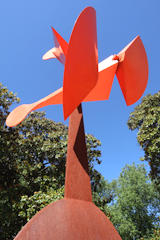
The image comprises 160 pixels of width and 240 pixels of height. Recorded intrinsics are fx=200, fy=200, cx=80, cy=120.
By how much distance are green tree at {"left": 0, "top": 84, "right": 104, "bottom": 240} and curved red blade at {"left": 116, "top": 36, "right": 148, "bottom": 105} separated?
17.2 feet

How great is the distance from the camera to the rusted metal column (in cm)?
379

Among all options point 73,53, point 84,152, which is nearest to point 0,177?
point 84,152

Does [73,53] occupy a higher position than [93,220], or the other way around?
[73,53]

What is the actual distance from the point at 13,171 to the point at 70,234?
7600 millimetres

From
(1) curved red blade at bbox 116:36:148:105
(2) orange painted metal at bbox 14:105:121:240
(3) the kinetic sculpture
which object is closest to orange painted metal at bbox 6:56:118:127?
(3) the kinetic sculpture

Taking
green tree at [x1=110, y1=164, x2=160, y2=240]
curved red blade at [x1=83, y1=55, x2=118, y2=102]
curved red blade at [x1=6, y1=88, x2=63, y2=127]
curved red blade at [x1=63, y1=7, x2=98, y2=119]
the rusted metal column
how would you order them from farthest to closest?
green tree at [x1=110, y1=164, x2=160, y2=240] → curved red blade at [x1=83, y1=55, x2=118, y2=102] → curved red blade at [x1=6, y1=88, x2=63, y2=127] → the rusted metal column → curved red blade at [x1=63, y1=7, x2=98, y2=119]

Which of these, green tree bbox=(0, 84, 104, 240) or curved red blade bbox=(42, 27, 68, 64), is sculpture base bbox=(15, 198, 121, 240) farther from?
green tree bbox=(0, 84, 104, 240)

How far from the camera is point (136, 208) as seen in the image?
21.9 m

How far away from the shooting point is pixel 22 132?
11.9 meters

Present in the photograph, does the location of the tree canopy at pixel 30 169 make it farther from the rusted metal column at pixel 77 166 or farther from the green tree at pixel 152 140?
the rusted metal column at pixel 77 166

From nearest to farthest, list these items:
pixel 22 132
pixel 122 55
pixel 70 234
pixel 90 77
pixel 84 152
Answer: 1. pixel 70 234
2. pixel 90 77
3. pixel 84 152
4. pixel 122 55
5. pixel 22 132

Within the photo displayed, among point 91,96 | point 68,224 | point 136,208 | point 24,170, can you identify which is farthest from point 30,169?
point 136,208

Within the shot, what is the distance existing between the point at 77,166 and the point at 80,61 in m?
2.01

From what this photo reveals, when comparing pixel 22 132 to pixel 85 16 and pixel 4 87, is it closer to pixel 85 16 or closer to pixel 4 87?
pixel 4 87
